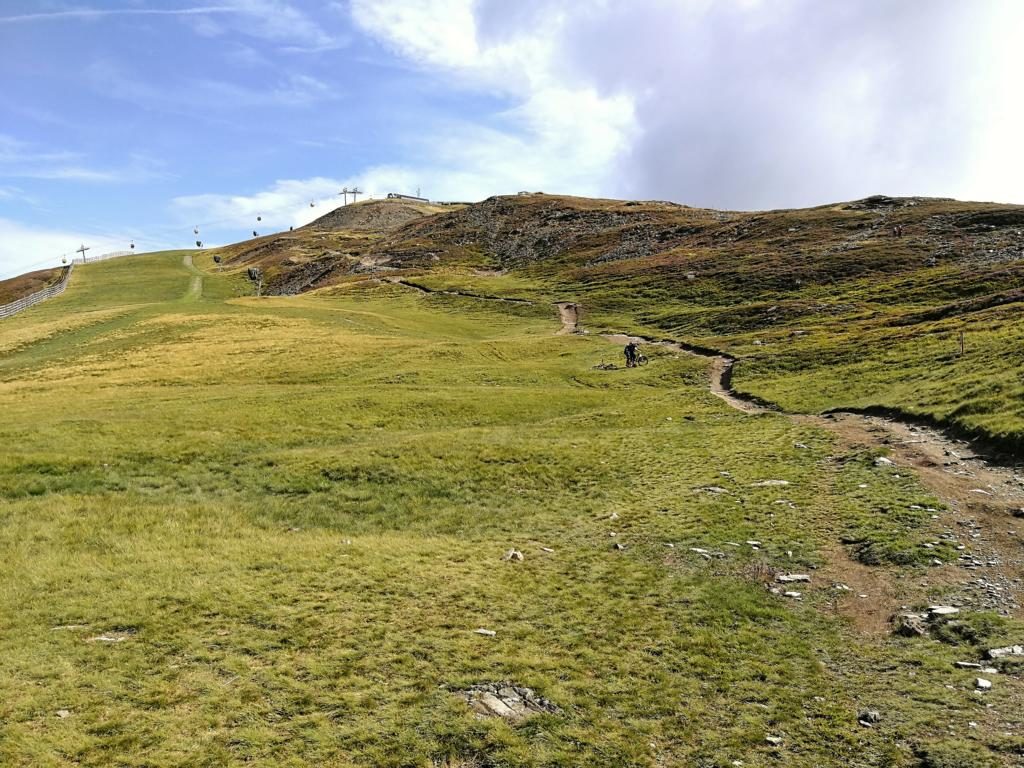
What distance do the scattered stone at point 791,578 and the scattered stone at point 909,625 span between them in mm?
2929

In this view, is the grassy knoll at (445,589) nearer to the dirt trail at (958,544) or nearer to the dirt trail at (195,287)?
the dirt trail at (958,544)

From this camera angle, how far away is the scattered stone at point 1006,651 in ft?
44.3

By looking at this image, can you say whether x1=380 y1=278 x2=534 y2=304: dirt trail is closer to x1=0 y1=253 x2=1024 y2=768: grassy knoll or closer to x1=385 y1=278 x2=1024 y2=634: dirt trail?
x1=0 y1=253 x2=1024 y2=768: grassy knoll

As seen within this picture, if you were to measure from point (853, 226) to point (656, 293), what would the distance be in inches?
1866

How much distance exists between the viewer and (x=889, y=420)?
33844mm

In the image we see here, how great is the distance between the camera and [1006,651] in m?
13.6

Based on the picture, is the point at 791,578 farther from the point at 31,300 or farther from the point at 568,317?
the point at 31,300

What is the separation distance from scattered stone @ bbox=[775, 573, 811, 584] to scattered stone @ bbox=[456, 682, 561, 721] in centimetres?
951

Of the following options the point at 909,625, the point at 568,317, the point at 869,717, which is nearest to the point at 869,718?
the point at 869,717

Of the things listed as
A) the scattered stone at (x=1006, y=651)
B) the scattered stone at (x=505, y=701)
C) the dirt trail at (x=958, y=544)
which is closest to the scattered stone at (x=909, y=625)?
the dirt trail at (x=958, y=544)

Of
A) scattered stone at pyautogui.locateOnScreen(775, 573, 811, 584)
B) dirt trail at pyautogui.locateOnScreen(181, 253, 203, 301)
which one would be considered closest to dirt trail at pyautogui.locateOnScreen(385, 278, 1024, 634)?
scattered stone at pyautogui.locateOnScreen(775, 573, 811, 584)

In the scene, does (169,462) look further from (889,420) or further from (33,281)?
(33,281)

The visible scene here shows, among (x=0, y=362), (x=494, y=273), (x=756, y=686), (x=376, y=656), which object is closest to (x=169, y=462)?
(x=376, y=656)

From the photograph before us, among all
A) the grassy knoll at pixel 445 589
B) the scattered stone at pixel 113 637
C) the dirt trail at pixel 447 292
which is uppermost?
the dirt trail at pixel 447 292
